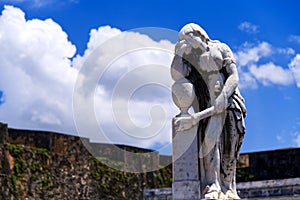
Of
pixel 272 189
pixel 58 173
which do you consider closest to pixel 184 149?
pixel 272 189

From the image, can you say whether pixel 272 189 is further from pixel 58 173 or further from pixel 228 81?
pixel 58 173

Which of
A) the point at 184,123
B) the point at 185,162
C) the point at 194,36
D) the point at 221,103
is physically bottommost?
the point at 185,162

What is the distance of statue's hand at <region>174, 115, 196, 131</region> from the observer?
21.1 ft

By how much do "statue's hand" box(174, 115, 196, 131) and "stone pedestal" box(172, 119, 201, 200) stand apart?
5cm

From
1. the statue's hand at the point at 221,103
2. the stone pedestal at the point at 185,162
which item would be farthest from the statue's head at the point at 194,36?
the stone pedestal at the point at 185,162

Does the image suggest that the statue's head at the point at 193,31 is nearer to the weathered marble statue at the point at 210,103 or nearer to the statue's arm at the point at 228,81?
the weathered marble statue at the point at 210,103

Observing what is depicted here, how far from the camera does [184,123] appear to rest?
6449 mm

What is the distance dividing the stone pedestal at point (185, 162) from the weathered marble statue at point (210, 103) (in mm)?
62

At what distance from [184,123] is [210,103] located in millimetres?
366

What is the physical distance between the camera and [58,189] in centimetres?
1961

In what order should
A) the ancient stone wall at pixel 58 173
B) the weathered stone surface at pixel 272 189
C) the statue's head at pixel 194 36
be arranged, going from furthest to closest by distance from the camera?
the ancient stone wall at pixel 58 173 < the weathered stone surface at pixel 272 189 < the statue's head at pixel 194 36

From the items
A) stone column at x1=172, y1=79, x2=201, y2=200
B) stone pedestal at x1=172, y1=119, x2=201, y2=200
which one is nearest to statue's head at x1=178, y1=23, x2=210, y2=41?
stone column at x1=172, y1=79, x2=201, y2=200

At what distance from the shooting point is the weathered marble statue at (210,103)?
6484mm

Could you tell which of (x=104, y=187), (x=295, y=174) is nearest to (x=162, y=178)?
(x=104, y=187)
